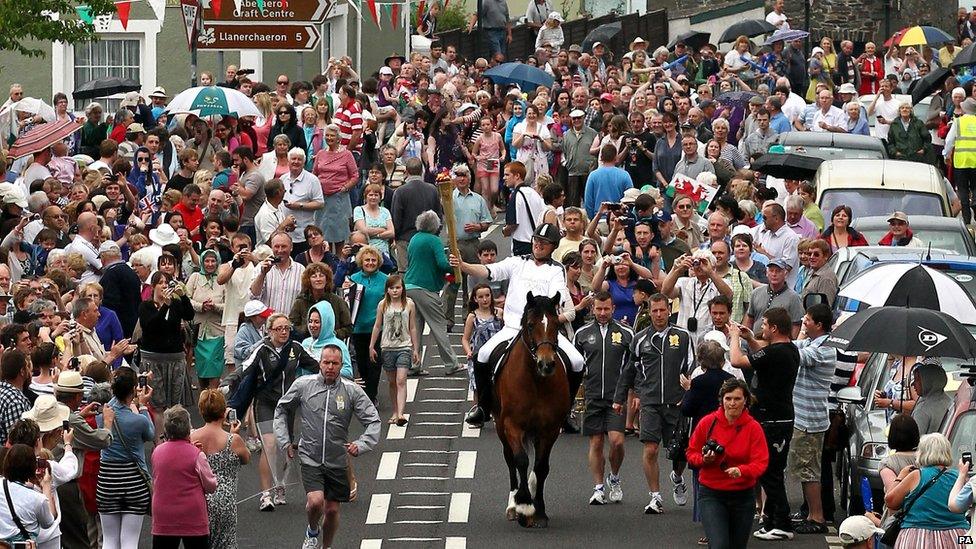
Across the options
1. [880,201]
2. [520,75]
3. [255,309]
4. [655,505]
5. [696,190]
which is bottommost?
[655,505]

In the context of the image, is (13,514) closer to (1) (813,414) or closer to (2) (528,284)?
(2) (528,284)

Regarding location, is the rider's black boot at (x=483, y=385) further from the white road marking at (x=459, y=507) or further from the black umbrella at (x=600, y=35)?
the black umbrella at (x=600, y=35)

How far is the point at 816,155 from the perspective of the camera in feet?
93.2

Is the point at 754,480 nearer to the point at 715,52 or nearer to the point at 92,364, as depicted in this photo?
the point at 92,364

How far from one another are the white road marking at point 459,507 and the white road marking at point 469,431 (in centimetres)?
232

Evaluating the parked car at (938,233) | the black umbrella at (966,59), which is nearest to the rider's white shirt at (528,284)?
the parked car at (938,233)

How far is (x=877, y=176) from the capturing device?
25484 millimetres

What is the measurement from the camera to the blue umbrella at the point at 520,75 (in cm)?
3738

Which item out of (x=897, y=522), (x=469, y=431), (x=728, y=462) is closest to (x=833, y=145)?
(x=469, y=431)

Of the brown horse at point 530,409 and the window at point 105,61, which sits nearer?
the brown horse at point 530,409

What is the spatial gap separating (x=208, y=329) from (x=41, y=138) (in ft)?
18.0

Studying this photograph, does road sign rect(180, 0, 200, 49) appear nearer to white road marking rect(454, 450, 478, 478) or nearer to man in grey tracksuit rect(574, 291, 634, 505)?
white road marking rect(454, 450, 478, 478)

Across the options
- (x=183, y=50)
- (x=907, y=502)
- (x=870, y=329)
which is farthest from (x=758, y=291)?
(x=183, y=50)

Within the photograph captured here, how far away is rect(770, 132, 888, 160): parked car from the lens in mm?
28703
